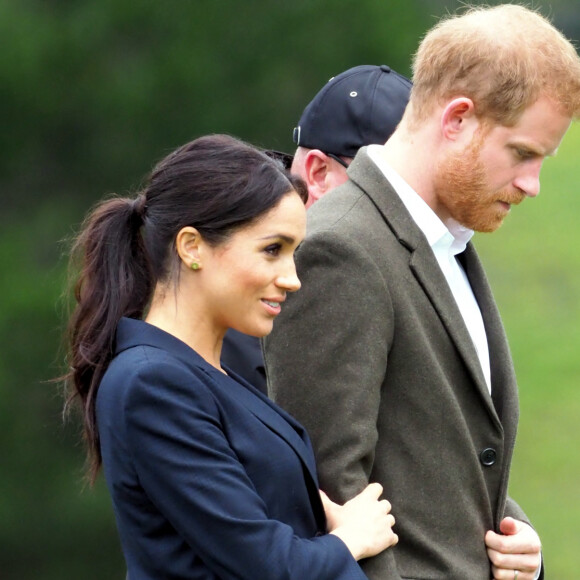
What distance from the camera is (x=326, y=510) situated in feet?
6.70

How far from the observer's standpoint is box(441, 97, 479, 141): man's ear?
2.24m

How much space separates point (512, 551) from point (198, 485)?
73cm

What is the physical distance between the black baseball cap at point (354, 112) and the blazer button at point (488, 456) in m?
1.04

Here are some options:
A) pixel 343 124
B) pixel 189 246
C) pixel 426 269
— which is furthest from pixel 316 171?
pixel 189 246

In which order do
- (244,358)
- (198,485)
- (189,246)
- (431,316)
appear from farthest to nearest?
1. (244,358)
2. (431,316)
3. (189,246)
4. (198,485)

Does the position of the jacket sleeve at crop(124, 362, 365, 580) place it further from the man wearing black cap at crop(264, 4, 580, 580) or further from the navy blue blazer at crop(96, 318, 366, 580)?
the man wearing black cap at crop(264, 4, 580, 580)

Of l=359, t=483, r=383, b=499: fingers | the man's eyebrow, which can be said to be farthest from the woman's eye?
the man's eyebrow

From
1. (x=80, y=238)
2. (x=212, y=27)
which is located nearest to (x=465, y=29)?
(x=80, y=238)

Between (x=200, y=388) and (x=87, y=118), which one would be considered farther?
(x=87, y=118)

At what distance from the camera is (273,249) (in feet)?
6.48

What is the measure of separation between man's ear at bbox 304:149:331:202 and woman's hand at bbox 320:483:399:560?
1.17 metres

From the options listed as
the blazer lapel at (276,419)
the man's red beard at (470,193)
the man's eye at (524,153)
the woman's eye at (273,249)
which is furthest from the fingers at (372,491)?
the man's eye at (524,153)

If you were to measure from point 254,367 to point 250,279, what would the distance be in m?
0.84

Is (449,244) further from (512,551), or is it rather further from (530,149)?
(512,551)
